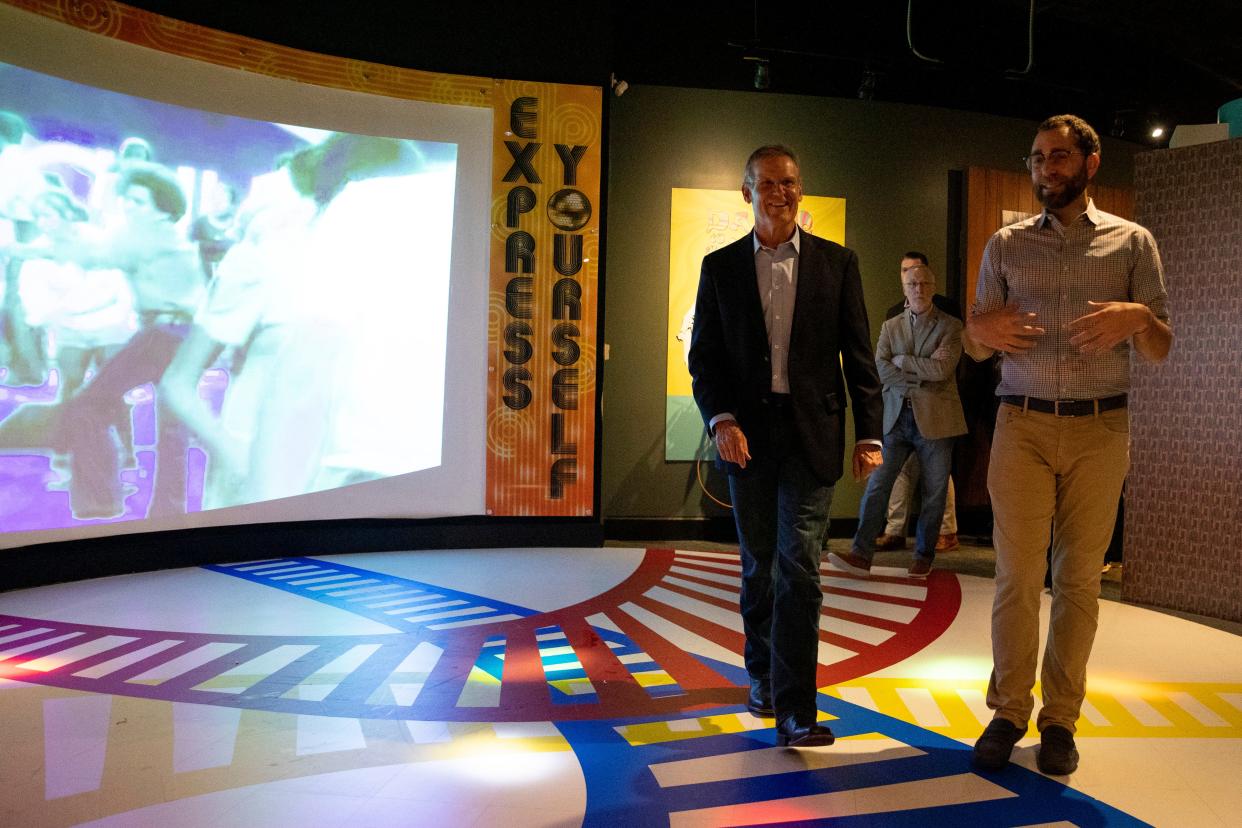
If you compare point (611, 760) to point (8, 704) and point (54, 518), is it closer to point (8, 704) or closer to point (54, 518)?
point (8, 704)

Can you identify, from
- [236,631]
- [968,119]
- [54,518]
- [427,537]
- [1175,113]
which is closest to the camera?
[236,631]

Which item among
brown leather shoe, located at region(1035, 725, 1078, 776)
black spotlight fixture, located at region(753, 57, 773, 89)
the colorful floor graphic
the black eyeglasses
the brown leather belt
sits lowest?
the colorful floor graphic

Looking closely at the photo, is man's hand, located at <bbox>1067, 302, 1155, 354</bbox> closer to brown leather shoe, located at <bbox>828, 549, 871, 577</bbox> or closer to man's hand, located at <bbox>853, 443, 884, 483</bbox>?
man's hand, located at <bbox>853, 443, 884, 483</bbox>

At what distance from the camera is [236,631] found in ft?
12.8

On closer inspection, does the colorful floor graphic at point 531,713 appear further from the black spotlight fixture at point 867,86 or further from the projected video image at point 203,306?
the black spotlight fixture at point 867,86

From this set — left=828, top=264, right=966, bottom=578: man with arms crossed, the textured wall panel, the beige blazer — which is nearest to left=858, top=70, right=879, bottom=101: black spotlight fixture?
left=828, top=264, right=966, bottom=578: man with arms crossed

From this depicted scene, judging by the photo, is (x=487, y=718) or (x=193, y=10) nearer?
(x=487, y=718)

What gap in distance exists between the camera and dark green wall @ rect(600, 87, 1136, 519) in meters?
6.72

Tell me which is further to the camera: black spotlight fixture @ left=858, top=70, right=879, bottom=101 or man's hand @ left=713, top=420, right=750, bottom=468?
black spotlight fixture @ left=858, top=70, right=879, bottom=101

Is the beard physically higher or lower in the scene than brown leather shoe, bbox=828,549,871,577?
higher

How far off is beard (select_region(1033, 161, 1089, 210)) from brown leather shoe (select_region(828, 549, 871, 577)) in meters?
3.02

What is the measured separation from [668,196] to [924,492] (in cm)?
260

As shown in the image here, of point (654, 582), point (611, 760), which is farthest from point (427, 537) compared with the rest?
point (611, 760)

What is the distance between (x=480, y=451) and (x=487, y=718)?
319 centimetres
